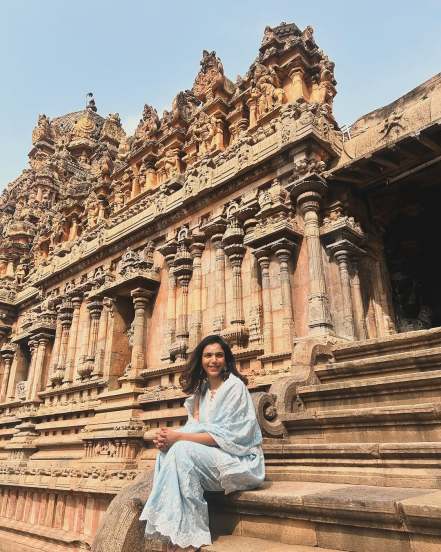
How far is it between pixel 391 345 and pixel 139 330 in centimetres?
803

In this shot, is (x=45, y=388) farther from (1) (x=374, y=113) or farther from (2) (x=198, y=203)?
(1) (x=374, y=113)

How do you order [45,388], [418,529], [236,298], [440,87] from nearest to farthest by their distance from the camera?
[418,529] < [440,87] < [236,298] < [45,388]

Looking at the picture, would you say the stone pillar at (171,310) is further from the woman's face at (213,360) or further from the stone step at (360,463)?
the woman's face at (213,360)

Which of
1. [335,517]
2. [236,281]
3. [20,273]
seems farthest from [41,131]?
[335,517]

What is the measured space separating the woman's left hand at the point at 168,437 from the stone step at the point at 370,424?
2359 mm

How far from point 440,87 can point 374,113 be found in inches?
74.0

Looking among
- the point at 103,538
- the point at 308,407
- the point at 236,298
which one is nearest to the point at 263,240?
the point at 236,298

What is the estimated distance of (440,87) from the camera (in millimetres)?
10062

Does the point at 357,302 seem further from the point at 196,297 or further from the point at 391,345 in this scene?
the point at 196,297

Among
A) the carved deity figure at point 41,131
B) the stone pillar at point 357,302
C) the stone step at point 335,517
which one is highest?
the carved deity figure at point 41,131

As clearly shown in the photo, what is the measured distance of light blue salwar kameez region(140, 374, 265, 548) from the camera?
348 cm

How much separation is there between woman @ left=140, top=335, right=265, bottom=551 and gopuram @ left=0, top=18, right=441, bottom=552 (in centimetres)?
21

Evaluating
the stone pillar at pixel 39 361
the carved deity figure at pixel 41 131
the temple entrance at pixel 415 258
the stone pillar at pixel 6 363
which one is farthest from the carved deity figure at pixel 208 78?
the carved deity figure at pixel 41 131

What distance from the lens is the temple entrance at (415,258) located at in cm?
1160
